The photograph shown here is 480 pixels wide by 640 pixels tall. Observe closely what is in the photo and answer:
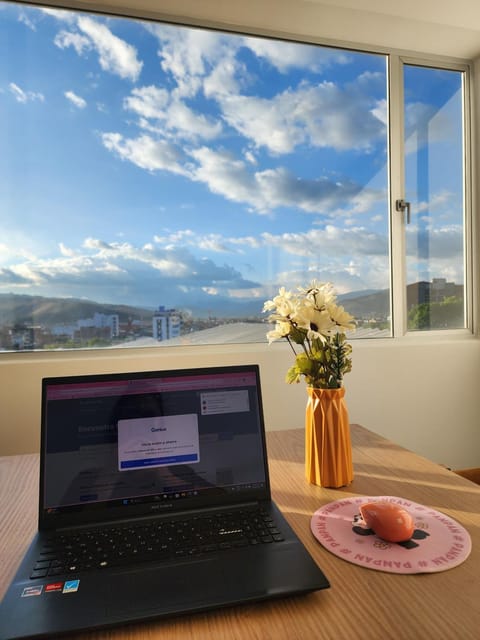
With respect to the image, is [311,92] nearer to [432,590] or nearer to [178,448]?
[178,448]

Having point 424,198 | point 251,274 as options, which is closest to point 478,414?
point 424,198

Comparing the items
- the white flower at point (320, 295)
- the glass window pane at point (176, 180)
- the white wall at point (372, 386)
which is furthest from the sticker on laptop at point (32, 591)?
the glass window pane at point (176, 180)

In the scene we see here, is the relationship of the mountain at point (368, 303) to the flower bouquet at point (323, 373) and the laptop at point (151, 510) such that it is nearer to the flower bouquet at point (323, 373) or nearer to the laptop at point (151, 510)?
the flower bouquet at point (323, 373)

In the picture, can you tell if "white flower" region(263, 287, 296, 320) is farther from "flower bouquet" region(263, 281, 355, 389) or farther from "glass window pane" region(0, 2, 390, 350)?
"glass window pane" region(0, 2, 390, 350)

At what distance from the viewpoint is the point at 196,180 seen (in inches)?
88.0

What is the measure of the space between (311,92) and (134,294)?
146 cm

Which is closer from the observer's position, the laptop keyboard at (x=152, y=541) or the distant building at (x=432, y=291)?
the laptop keyboard at (x=152, y=541)

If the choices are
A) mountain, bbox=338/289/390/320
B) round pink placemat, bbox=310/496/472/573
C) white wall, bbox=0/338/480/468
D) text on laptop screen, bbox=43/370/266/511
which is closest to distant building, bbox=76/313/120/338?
white wall, bbox=0/338/480/468

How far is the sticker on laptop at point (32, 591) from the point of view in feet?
1.91

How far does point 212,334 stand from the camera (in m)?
2.27

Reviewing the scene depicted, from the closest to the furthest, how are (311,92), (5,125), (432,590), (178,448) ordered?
(432,590) < (178,448) < (5,125) < (311,92)

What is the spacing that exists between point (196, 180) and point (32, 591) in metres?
1.98

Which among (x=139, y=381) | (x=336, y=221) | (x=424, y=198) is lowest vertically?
(x=139, y=381)

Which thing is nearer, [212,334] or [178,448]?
[178,448]
